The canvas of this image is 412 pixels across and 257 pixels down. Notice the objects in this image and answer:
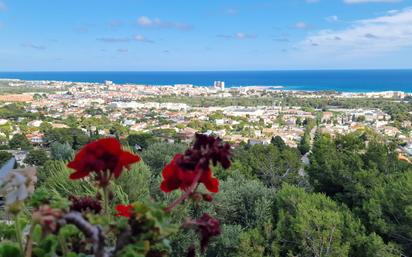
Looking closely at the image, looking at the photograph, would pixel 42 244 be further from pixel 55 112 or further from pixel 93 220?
pixel 55 112

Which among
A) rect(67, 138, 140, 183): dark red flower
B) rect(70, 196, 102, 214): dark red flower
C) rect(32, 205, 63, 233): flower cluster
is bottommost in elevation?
rect(70, 196, 102, 214): dark red flower

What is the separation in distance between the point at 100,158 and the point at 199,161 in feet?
0.61

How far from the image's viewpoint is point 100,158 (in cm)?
77

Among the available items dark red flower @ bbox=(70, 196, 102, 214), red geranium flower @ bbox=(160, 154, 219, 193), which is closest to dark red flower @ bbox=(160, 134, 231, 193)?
red geranium flower @ bbox=(160, 154, 219, 193)

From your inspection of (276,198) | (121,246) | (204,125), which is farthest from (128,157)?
(204,125)

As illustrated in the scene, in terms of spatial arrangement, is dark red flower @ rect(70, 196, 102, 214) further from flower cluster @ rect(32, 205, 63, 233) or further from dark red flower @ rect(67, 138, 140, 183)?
flower cluster @ rect(32, 205, 63, 233)

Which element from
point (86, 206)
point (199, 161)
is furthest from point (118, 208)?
point (199, 161)

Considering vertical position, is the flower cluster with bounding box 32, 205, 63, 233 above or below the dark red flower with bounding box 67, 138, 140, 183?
below

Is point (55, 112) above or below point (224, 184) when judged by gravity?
below

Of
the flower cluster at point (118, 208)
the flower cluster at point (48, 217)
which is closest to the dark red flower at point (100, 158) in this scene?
the flower cluster at point (118, 208)

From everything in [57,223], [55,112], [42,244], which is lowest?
[55,112]

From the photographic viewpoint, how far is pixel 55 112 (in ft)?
176

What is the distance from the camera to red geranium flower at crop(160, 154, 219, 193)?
30.4 inches

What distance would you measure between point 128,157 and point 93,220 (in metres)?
0.17
